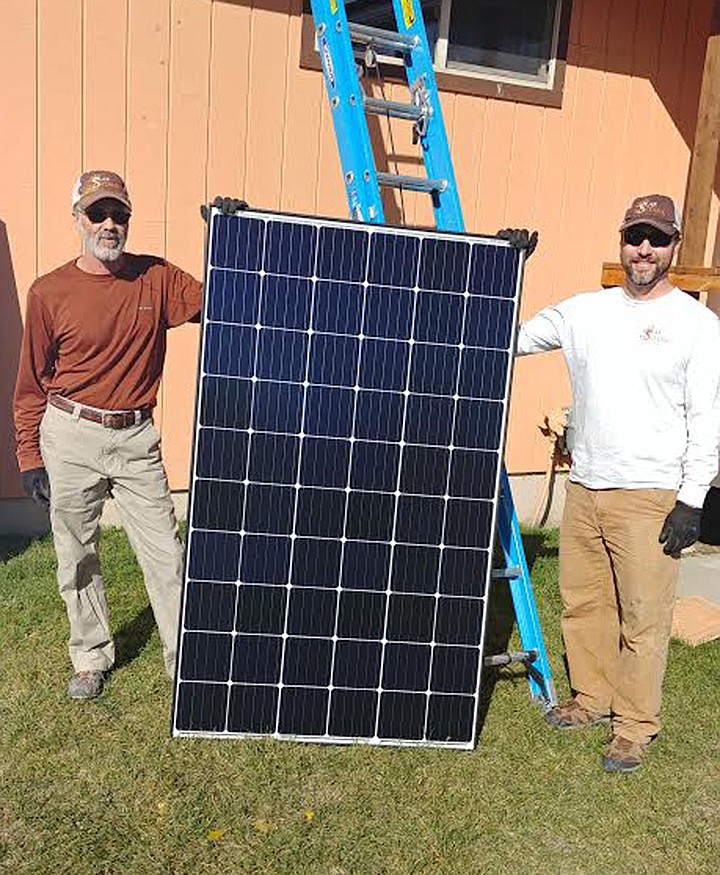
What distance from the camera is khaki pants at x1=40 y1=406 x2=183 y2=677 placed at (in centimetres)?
406

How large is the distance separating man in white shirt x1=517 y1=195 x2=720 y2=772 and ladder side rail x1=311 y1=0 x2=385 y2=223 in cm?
100

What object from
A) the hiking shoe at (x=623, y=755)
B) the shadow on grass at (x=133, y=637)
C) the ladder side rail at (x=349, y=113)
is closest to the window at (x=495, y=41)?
the ladder side rail at (x=349, y=113)

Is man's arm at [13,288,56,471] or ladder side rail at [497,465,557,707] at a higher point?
man's arm at [13,288,56,471]

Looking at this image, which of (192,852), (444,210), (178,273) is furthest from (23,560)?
(444,210)

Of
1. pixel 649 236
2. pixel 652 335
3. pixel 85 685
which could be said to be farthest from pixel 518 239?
pixel 85 685

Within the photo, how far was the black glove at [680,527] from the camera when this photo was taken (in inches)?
150

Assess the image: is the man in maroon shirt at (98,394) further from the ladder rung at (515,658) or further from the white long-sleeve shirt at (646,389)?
the white long-sleeve shirt at (646,389)

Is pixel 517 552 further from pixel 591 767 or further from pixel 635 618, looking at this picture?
pixel 591 767

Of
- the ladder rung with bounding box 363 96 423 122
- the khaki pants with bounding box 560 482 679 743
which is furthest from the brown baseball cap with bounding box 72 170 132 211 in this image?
the khaki pants with bounding box 560 482 679 743

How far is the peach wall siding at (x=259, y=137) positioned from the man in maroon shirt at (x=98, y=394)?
79.8 inches

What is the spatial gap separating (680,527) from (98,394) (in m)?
2.50

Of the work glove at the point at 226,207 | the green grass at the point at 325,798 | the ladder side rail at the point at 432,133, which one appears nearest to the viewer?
the green grass at the point at 325,798

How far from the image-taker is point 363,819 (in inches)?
144

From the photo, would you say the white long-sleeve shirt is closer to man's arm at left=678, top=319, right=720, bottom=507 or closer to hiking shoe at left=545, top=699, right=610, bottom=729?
man's arm at left=678, top=319, right=720, bottom=507
